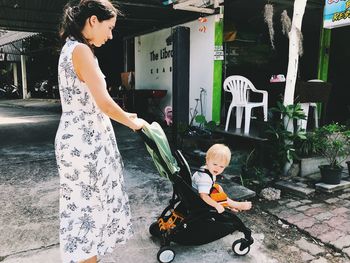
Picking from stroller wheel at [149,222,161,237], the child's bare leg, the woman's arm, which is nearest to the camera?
the woman's arm

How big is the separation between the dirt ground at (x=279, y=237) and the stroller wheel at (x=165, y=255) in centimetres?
91

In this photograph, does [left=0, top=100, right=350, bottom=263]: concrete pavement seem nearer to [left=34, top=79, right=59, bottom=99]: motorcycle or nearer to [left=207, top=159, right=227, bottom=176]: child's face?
[left=207, top=159, right=227, bottom=176]: child's face

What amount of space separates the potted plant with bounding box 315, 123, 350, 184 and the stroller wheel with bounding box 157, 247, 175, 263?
9.47 feet

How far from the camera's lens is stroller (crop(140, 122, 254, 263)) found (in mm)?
2447

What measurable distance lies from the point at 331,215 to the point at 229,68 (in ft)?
22.0

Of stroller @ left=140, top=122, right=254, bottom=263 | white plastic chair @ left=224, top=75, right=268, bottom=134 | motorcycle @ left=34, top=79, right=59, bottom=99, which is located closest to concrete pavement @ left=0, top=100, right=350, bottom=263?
stroller @ left=140, top=122, right=254, bottom=263

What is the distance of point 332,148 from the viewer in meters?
4.50

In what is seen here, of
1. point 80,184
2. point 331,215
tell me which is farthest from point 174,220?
point 331,215

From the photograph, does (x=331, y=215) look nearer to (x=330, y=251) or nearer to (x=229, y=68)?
(x=330, y=251)

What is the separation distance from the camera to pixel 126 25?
9.62m

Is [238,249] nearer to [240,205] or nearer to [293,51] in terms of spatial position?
[240,205]

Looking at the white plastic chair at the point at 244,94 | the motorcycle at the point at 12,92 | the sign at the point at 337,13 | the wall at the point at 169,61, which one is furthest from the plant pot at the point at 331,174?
the motorcycle at the point at 12,92

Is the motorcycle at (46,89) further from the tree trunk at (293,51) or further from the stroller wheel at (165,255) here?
the stroller wheel at (165,255)

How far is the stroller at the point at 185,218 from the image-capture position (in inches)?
96.3
